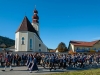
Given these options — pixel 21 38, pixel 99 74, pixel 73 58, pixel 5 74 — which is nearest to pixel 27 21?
pixel 21 38

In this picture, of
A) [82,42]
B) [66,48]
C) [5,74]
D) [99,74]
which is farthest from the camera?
[82,42]

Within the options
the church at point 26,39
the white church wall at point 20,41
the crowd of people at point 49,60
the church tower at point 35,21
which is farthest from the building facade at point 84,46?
the crowd of people at point 49,60

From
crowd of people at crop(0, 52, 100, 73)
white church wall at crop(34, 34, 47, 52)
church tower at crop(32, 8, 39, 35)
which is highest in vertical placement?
church tower at crop(32, 8, 39, 35)

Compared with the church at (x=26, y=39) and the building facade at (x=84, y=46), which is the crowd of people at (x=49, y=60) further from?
the building facade at (x=84, y=46)

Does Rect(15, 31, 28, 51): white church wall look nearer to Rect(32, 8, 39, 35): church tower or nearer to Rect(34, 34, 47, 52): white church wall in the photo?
Rect(34, 34, 47, 52): white church wall

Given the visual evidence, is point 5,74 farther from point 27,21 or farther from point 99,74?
point 27,21

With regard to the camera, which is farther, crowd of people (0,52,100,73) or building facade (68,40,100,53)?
building facade (68,40,100,53)

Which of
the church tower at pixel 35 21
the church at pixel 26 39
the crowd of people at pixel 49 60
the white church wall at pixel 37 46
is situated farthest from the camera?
the church tower at pixel 35 21

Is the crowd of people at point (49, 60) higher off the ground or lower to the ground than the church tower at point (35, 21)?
lower

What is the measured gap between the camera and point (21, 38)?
54000 mm

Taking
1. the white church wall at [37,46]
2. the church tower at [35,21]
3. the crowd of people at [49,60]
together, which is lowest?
the crowd of people at [49,60]

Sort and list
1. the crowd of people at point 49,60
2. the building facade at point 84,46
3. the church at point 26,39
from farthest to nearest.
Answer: the building facade at point 84,46 < the church at point 26,39 < the crowd of people at point 49,60

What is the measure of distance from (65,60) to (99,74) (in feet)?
30.8

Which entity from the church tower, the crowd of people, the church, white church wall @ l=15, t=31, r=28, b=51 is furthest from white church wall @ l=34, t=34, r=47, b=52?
the crowd of people
